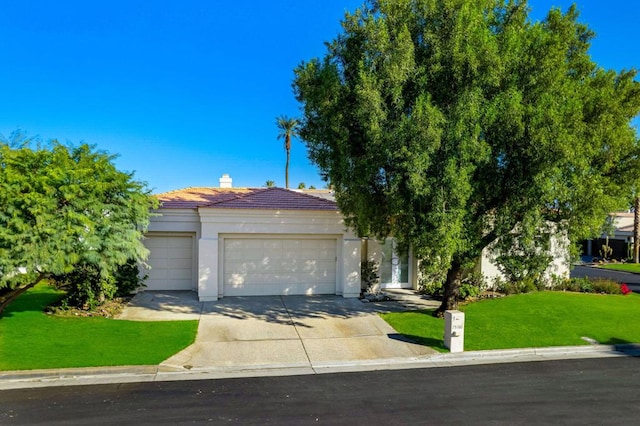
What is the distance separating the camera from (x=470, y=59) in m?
10.0

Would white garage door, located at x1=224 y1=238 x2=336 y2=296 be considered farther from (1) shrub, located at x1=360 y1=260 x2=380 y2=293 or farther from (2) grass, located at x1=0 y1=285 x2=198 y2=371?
(2) grass, located at x1=0 y1=285 x2=198 y2=371

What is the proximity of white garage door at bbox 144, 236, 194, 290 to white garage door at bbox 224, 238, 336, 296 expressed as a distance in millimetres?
1982

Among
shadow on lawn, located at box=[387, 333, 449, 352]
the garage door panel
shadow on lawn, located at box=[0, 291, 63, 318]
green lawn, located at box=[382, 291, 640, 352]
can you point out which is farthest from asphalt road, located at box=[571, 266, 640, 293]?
shadow on lawn, located at box=[0, 291, 63, 318]

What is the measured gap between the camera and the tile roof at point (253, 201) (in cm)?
1468

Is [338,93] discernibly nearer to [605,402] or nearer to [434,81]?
[434,81]

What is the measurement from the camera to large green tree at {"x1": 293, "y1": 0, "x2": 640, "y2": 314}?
387 inches

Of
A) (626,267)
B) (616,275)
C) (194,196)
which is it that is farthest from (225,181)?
(626,267)

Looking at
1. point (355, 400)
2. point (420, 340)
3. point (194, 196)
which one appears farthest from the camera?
point (194, 196)

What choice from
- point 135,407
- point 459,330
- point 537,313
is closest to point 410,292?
point 537,313

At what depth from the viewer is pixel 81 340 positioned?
9.73 m

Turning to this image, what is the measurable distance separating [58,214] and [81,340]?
2983 millimetres

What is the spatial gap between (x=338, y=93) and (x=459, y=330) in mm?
6682

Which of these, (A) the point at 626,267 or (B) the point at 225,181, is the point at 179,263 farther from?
(A) the point at 626,267

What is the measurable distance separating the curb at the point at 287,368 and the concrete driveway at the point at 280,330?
6.4 inches
